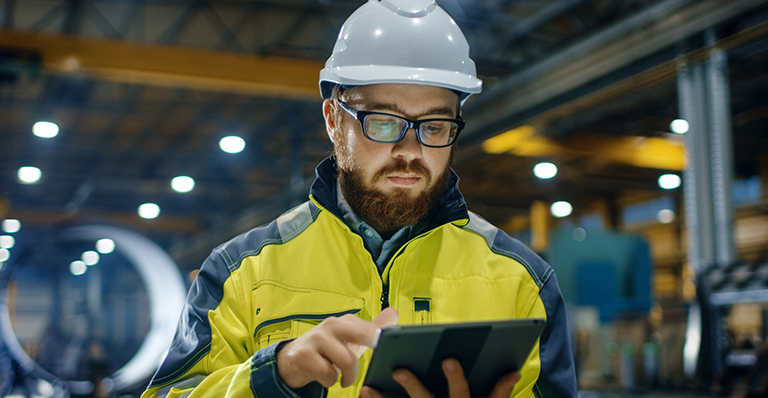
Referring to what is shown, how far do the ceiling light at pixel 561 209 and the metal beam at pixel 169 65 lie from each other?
367 inches

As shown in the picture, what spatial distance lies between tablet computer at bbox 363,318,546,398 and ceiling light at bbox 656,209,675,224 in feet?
56.3

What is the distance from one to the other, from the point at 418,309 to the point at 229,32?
8426 mm

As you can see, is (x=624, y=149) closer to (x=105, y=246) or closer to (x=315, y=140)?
(x=315, y=140)

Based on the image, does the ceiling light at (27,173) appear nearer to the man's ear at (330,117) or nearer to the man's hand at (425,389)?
the man's ear at (330,117)

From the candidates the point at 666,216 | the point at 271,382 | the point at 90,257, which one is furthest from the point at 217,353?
the point at 666,216

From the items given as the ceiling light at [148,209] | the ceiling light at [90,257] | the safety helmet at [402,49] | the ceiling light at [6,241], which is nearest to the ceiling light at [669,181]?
the ceiling light at [148,209]

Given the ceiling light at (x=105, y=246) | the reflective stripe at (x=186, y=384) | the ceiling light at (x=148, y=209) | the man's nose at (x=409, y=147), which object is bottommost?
the reflective stripe at (x=186, y=384)

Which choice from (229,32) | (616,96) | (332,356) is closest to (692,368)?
(616,96)

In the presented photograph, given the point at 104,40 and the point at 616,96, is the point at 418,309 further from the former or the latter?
the point at 104,40

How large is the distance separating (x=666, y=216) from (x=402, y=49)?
55.8 feet

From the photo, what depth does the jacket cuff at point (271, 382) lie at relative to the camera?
112 cm

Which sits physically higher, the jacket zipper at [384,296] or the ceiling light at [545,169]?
the ceiling light at [545,169]

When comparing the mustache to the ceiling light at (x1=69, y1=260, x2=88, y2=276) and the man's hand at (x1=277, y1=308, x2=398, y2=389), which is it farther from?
the ceiling light at (x1=69, y1=260, x2=88, y2=276)

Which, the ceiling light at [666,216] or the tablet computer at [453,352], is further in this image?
the ceiling light at [666,216]
